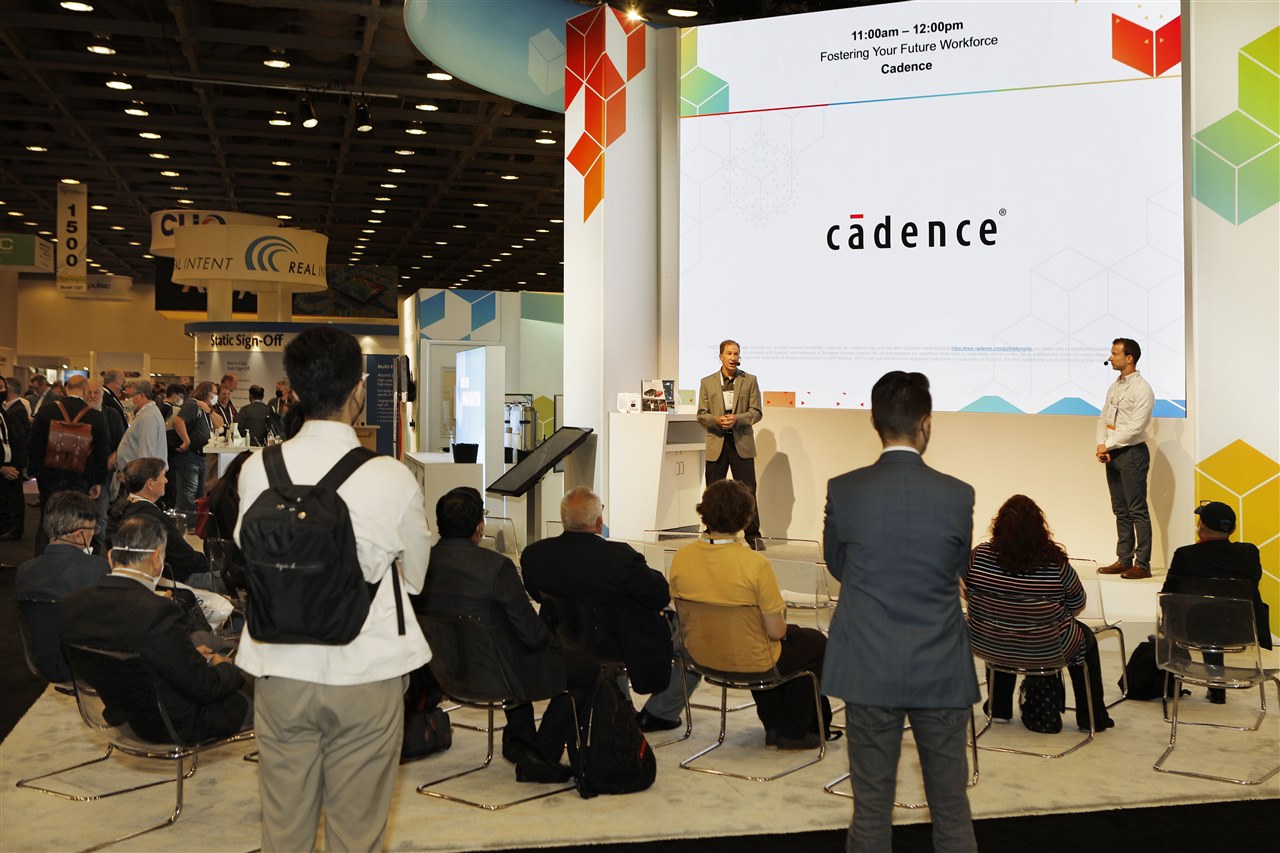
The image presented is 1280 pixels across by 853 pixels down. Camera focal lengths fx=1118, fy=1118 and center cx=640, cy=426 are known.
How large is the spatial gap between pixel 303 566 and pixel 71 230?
55.7ft

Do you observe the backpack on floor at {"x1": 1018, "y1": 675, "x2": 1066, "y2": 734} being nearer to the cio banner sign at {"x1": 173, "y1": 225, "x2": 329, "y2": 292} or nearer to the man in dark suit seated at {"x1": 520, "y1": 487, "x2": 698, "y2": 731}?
the man in dark suit seated at {"x1": 520, "y1": 487, "x2": 698, "y2": 731}

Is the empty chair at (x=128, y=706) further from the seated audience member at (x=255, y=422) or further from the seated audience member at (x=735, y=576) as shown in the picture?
the seated audience member at (x=255, y=422)

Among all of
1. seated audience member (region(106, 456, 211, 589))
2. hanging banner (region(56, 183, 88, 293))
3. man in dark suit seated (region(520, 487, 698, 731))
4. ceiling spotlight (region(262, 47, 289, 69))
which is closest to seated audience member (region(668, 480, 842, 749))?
man in dark suit seated (region(520, 487, 698, 731))

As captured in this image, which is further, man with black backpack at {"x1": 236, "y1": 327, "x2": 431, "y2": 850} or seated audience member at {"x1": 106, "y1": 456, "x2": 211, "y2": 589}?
seated audience member at {"x1": 106, "y1": 456, "x2": 211, "y2": 589}

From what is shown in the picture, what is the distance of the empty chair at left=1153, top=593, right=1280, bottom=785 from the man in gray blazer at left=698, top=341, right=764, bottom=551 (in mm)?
3101

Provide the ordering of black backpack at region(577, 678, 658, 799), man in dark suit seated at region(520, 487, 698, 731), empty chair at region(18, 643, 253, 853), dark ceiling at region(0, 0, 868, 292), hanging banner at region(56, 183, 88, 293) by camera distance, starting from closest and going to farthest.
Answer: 1. empty chair at region(18, 643, 253, 853)
2. black backpack at region(577, 678, 658, 799)
3. man in dark suit seated at region(520, 487, 698, 731)
4. dark ceiling at region(0, 0, 868, 292)
5. hanging banner at region(56, 183, 88, 293)

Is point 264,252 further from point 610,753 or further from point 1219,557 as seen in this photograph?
point 1219,557

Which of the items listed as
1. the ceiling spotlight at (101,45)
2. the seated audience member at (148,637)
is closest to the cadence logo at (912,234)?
the seated audience member at (148,637)

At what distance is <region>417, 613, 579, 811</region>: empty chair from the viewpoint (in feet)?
12.0

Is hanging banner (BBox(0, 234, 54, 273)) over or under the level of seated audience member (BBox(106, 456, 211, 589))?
over

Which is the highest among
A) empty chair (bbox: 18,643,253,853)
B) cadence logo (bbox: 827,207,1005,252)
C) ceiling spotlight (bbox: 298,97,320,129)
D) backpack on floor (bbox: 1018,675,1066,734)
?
ceiling spotlight (bbox: 298,97,320,129)

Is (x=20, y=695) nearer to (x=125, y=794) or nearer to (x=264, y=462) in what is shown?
(x=125, y=794)

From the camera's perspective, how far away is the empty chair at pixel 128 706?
10.7ft

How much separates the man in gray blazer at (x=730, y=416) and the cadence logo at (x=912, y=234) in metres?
1.00
